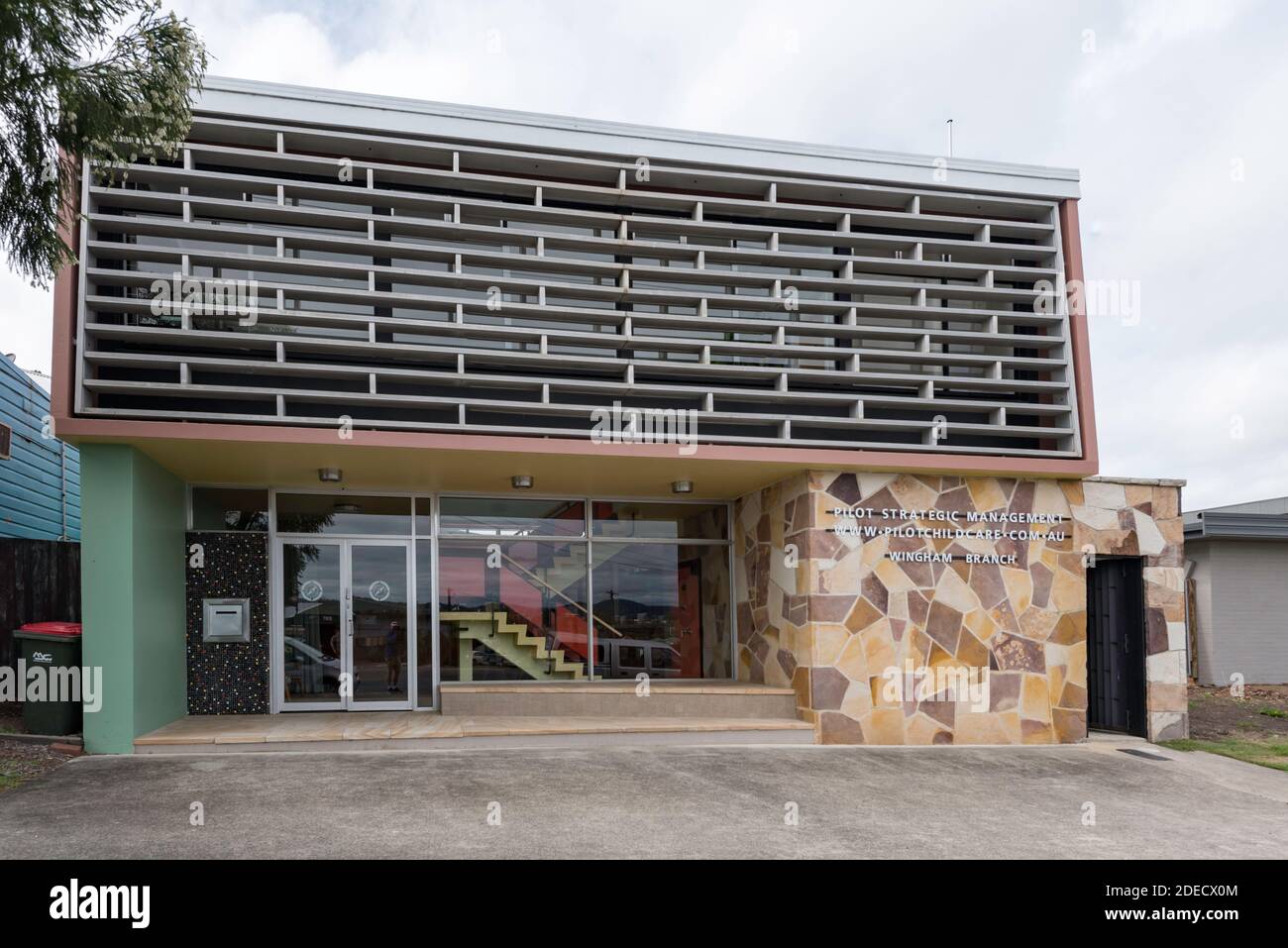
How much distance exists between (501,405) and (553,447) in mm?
665

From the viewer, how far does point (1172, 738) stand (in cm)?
1147

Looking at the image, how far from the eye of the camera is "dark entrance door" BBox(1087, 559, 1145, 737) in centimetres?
1172

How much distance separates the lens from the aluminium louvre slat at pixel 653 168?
9.61 metres

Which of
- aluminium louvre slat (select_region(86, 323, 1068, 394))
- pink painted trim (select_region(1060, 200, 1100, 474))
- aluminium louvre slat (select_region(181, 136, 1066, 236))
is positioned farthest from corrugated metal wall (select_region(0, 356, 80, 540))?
pink painted trim (select_region(1060, 200, 1100, 474))

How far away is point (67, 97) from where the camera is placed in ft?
20.4

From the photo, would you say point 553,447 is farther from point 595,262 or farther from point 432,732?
point 432,732

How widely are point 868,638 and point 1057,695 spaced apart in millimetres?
2456

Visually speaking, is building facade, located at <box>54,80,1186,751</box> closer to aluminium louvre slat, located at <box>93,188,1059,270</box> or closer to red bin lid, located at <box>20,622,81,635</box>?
aluminium louvre slat, located at <box>93,188,1059,270</box>

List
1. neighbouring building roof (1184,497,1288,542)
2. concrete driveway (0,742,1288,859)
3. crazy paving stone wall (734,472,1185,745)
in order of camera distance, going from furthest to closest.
A: neighbouring building roof (1184,497,1288,542)
crazy paving stone wall (734,472,1185,745)
concrete driveway (0,742,1288,859)

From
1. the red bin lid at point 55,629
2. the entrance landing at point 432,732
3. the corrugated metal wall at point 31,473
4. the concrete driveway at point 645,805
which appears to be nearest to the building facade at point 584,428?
the entrance landing at point 432,732

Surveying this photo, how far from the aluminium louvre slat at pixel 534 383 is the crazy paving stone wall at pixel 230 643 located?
8.83 ft

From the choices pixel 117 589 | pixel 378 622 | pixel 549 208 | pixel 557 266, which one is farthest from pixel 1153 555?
pixel 117 589

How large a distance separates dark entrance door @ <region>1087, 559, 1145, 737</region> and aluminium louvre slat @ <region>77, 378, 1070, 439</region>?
2.30m

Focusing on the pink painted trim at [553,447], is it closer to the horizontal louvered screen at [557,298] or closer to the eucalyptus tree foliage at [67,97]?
the horizontal louvered screen at [557,298]
